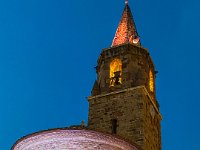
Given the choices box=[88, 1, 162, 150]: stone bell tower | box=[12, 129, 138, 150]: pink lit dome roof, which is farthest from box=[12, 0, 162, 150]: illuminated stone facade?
box=[12, 129, 138, 150]: pink lit dome roof

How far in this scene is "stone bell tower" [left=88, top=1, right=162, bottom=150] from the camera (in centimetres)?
1827

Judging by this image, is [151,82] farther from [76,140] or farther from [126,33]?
[76,140]

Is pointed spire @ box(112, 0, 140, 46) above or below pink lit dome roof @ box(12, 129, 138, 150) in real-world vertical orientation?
above

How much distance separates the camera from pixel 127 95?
18984 mm

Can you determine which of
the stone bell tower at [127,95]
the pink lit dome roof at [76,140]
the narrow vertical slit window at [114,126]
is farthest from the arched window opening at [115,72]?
the pink lit dome roof at [76,140]

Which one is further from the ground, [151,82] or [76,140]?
[151,82]

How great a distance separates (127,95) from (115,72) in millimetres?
1699

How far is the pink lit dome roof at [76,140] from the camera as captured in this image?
1364 cm

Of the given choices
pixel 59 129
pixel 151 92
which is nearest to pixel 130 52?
pixel 151 92

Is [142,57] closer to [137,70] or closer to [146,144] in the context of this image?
[137,70]

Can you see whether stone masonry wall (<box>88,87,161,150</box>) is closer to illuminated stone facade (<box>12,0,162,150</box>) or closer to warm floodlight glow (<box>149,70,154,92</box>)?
illuminated stone facade (<box>12,0,162,150</box>)

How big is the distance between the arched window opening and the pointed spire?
1259mm

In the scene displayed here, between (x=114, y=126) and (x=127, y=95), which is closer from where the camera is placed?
(x=114, y=126)

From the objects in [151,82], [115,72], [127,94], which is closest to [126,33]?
[115,72]
